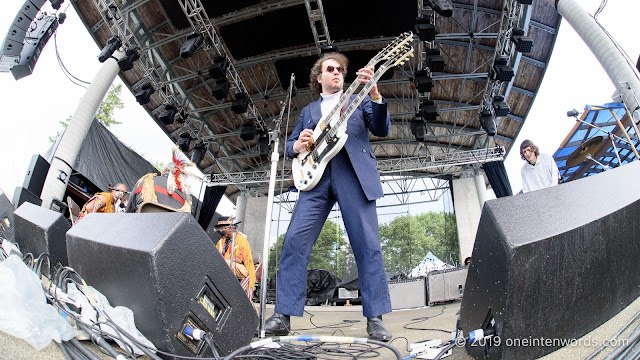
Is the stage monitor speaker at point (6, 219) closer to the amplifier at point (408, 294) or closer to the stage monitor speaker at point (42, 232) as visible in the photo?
the stage monitor speaker at point (42, 232)

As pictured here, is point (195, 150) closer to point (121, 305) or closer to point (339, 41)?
point (339, 41)

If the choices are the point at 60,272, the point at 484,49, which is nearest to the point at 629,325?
the point at 60,272

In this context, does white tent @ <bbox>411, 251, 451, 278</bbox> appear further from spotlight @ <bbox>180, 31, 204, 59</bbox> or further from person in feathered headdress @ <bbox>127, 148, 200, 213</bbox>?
person in feathered headdress @ <bbox>127, 148, 200, 213</bbox>

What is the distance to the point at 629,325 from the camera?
0.95 meters

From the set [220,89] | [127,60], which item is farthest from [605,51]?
[127,60]

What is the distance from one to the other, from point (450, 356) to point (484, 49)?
32.4ft

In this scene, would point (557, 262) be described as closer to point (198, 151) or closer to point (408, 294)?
point (408, 294)

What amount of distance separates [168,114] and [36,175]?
3.27 metres

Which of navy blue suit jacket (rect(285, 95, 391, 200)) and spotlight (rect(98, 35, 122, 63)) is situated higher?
spotlight (rect(98, 35, 122, 63))

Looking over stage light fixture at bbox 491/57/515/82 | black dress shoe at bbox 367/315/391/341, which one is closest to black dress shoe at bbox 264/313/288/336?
black dress shoe at bbox 367/315/391/341

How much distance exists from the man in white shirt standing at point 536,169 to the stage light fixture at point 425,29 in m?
3.52

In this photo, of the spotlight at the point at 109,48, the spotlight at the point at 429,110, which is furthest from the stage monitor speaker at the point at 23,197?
the spotlight at the point at 429,110

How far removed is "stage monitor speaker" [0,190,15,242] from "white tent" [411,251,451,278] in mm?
11027

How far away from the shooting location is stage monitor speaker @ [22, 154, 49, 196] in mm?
7711
